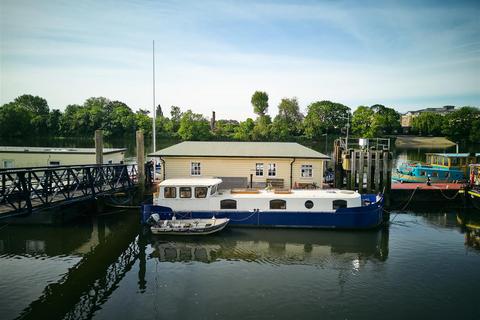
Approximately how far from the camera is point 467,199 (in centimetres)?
2998

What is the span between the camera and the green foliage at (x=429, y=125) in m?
122

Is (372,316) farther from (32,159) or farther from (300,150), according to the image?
(32,159)

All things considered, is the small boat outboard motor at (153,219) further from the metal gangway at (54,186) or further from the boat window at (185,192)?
the metal gangway at (54,186)

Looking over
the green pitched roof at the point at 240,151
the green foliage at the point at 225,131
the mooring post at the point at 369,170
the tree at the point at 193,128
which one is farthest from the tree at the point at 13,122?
the mooring post at the point at 369,170

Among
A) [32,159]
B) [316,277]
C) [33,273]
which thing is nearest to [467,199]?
[316,277]

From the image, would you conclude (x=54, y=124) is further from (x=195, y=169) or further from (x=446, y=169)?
(x=446, y=169)

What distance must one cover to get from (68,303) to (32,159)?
76.9 feet

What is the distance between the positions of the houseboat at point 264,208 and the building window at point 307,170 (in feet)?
17.4

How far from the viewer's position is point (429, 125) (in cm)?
12238

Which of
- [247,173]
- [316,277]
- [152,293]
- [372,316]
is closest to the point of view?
[372,316]

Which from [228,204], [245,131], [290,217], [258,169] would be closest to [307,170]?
[258,169]

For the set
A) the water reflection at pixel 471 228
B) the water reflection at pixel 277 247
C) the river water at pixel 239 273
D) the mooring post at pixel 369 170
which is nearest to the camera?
the river water at pixel 239 273

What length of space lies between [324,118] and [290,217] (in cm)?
10551

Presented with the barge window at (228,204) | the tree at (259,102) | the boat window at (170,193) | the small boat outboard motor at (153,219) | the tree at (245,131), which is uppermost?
the tree at (259,102)
